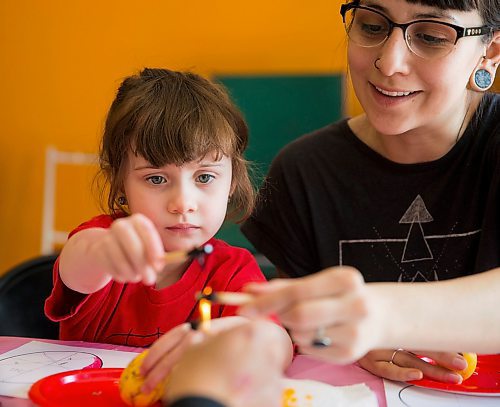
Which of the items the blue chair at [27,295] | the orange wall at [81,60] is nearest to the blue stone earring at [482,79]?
the blue chair at [27,295]

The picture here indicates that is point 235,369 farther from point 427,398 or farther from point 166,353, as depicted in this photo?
point 427,398

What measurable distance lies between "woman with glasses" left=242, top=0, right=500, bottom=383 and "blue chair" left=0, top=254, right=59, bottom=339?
0.41m

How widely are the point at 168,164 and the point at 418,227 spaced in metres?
0.53

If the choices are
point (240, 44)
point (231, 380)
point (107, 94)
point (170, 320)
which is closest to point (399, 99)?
point (170, 320)

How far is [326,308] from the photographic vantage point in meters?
0.71

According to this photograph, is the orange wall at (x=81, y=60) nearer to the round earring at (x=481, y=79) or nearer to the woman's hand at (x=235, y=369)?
the round earring at (x=481, y=79)

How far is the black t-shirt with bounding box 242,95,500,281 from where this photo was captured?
4.54 feet

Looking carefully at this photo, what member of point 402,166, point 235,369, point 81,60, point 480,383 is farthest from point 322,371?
point 81,60

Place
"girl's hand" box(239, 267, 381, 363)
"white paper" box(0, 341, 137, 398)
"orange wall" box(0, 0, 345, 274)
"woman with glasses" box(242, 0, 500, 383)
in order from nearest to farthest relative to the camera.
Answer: "girl's hand" box(239, 267, 381, 363)
"white paper" box(0, 341, 137, 398)
"woman with glasses" box(242, 0, 500, 383)
"orange wall" box(0, 0, 345, 274)

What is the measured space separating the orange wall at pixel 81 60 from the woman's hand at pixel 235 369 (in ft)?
8.22

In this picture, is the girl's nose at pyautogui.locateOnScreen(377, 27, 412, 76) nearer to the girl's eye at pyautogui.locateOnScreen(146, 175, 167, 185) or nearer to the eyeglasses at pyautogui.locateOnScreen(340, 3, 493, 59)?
the eyeglasses at pyautogui.locateOnScreen(340, 3, 493, 59)

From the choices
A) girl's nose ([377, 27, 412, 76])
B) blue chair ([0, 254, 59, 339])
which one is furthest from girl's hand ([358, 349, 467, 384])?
blue chair ([0, 254, 59, 339])

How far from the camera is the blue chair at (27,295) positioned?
4.62 feet

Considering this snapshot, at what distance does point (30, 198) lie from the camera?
3342 millimetres
